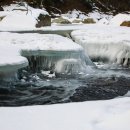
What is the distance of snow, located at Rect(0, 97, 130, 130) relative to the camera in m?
2.52

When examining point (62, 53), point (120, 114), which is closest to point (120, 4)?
point (62, 53)

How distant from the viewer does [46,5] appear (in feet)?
84.7

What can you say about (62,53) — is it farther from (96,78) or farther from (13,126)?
(13,126)

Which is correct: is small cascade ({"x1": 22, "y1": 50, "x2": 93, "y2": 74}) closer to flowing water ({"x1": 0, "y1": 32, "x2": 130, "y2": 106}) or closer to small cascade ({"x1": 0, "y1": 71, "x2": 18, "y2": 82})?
flowing water ({"x1": 0, "y1": 32, "x2": 130, "y2": 106})

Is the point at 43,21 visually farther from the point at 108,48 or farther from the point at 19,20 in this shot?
the point at 108,48

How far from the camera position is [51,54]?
6848mm

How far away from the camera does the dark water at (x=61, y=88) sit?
5309mm

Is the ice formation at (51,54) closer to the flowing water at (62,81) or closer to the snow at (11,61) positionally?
the flowing water at (62,81)

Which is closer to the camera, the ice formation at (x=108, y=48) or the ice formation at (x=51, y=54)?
the ice formation at (x=51, y=54)

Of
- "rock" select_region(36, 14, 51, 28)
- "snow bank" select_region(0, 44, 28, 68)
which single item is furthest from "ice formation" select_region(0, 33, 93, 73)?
"rock" select_region(36, 14, 51, 28)

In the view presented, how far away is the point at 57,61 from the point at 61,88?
4.33 feet

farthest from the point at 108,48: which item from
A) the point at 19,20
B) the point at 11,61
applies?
the point at 19,20

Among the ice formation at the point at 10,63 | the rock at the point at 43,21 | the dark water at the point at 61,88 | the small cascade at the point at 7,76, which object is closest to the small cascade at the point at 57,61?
the dark water at the point at 61,88

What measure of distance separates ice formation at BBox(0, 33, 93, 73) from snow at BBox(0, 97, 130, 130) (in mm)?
3860
